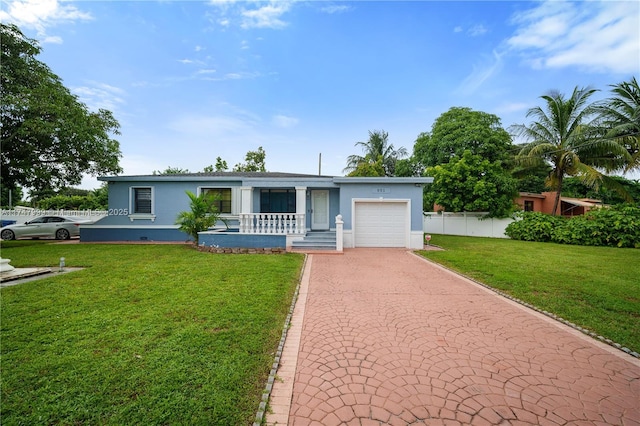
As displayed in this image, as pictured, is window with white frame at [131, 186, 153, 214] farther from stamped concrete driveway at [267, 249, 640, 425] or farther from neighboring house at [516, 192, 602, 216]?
neighboring house at [516, 192, 602, 216]

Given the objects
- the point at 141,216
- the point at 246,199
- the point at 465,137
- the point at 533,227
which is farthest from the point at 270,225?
the point at 465,137

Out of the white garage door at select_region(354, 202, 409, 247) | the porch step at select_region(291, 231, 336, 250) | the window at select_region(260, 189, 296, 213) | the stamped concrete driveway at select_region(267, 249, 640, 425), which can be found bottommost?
the stamped concrete driveway at select_region(267, 249, 640, 425)

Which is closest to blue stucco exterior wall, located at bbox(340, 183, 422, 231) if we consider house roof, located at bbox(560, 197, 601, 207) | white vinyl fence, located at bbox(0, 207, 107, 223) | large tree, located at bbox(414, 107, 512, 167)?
large tree, located at bbox(414, 107, 512, 167)

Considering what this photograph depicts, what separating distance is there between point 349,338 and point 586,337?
124 inches

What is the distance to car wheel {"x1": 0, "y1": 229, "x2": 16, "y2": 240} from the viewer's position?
13.6 m

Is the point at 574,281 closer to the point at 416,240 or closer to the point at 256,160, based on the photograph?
the point at 416,240

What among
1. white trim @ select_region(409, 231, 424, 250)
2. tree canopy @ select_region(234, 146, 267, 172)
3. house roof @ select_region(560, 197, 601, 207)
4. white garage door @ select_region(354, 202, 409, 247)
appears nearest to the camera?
white trim @ select_region(409, 231, 424, 250)

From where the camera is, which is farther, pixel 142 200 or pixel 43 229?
pixel 43 229

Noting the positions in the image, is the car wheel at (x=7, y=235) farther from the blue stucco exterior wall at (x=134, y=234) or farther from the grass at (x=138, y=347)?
the grass at (x=138, y=347)

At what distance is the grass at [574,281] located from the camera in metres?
3.96

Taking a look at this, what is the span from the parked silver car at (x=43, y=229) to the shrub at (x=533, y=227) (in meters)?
23.1

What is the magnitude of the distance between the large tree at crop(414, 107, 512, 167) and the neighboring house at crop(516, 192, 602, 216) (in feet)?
23.0

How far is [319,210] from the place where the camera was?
12734 mm

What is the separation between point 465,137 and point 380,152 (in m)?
9.97
